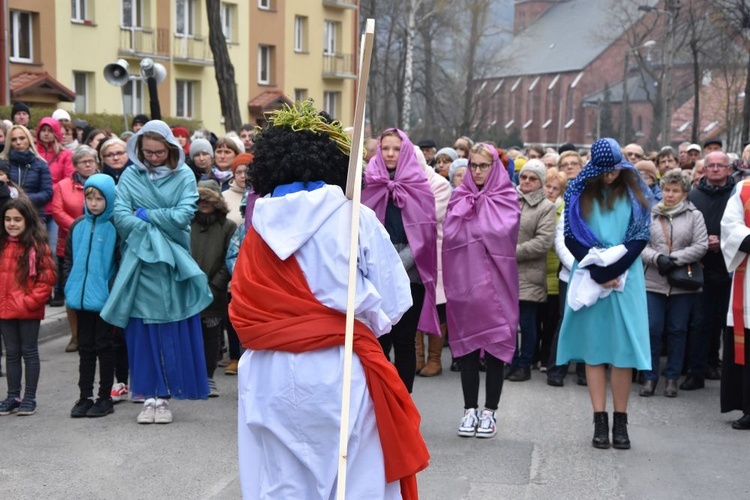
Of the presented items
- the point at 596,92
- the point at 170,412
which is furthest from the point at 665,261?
the point at 596,92

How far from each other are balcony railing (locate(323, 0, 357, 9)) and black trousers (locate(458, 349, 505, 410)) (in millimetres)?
44545

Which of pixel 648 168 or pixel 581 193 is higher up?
pixel 648 168

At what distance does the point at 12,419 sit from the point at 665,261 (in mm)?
5458

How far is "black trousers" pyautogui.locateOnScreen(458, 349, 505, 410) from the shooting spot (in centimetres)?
754

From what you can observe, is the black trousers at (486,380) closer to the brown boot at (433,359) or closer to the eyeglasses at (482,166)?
the eyeglasses at (482,166)

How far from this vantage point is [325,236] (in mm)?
4160

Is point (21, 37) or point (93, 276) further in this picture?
point (21, 37)

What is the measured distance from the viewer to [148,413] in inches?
306

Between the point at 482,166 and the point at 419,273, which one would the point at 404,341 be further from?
the point at 482,166

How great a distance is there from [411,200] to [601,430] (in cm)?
205

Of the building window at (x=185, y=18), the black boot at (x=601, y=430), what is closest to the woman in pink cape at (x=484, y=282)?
the black boot at (x=601, y=430)

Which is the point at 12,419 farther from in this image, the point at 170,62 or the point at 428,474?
the point at 170,62

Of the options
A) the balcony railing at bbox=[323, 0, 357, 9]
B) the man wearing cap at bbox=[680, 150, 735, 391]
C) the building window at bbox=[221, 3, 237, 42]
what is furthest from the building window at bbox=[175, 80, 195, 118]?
the man wearing cap at bbox=[680, 150, 735, 391]

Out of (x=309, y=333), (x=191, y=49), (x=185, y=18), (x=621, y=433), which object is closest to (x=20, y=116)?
(x=621, y=433)
